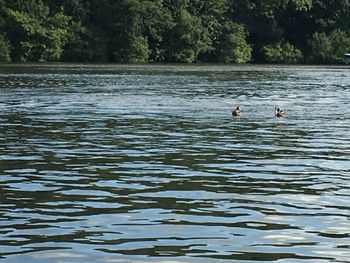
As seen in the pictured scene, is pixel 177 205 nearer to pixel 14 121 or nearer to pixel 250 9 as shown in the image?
pixel 14 121

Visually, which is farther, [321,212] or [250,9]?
[250,9]

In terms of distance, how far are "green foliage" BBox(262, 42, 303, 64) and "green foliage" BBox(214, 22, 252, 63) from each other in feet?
15.6

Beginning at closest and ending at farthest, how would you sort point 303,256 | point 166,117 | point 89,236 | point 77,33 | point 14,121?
point 303,256, point 89,236, point 14,121, point 166,117, point 77,33

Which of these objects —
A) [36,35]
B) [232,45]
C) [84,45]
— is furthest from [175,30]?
[36,35]

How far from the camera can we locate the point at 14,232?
13719 mm

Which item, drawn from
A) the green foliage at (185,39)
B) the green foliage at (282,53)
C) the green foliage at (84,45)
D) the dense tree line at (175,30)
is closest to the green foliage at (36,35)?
the dense tree line at (175,30)

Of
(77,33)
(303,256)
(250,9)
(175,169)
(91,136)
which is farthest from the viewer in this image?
(250,9)

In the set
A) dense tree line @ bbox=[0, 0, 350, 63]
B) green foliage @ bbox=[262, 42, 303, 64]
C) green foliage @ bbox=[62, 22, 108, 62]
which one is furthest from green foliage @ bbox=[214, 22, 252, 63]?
green foliage @ bbox=[62, 22, 108, 62]

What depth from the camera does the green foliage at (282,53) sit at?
429 feet

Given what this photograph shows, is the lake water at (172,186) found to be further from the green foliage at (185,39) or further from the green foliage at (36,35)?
the green foliage at (185,39)

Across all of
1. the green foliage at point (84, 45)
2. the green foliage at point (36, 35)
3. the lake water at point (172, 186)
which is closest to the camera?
the lake water at point (172, 186)

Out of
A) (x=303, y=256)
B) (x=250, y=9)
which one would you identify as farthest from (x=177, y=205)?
(x=250, y=9)

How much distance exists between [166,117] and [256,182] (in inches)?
662

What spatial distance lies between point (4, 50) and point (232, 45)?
111 feet
